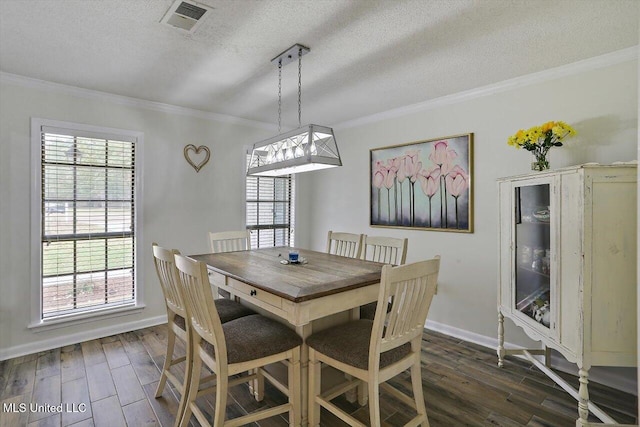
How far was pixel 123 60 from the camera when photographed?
8.16ft

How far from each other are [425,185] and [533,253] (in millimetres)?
1306

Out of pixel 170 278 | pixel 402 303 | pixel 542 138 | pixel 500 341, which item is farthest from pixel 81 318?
pixel 542 138

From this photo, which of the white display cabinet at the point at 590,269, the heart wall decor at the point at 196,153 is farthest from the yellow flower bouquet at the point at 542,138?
the heart wall decor at the point at 196,153

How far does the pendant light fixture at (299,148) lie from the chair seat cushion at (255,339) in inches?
41.7

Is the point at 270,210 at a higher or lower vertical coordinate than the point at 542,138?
lower

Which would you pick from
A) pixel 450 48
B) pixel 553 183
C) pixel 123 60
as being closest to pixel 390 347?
pixel 553 183

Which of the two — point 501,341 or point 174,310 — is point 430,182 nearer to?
point 501,341

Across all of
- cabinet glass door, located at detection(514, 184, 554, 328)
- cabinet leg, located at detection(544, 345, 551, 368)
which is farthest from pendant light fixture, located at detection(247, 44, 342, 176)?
cabinet leg, located at detection(544, 345, 551, 368)

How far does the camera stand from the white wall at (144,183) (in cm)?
281

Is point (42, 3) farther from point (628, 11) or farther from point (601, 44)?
point (601, 44)

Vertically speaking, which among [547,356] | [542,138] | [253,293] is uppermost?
[542,138]

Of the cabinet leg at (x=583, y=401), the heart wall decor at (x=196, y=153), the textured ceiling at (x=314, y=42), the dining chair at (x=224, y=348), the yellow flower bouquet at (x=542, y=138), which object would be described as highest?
the textured ceiling at (x=314, y=42)

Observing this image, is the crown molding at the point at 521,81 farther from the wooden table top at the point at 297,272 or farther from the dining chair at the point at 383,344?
the dining chair at the point at 383,344

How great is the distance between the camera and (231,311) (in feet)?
7.72
